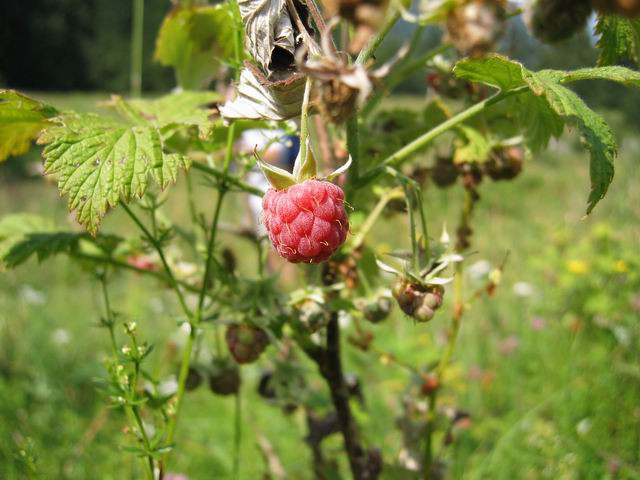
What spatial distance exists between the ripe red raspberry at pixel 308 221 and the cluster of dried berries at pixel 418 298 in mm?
210

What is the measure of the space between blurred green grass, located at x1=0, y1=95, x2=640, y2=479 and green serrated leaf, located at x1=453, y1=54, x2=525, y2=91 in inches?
29.8

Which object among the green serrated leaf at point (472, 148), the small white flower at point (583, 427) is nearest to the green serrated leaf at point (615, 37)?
the green serrated leaf at point (472, 148)

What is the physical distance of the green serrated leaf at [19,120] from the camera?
983 mm

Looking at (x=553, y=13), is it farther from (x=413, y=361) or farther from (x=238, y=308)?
(x=413, y=361)

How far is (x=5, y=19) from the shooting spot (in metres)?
33.3

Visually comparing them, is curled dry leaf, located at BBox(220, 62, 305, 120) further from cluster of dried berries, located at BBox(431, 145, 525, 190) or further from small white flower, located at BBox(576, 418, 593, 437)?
small white flower, located at BBox(576, 418, 593, 437)

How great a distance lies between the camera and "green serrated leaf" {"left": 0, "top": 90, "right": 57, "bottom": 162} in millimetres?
983

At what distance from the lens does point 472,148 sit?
4.13 feet

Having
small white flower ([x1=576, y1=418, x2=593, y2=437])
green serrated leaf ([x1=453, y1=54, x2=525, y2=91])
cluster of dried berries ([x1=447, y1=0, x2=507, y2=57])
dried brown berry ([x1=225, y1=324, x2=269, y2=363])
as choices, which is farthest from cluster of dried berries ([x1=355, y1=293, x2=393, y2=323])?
small white flower ([x1=576, y1=418, x2=593, y2=437])

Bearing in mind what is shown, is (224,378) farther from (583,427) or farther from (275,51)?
(583,427)

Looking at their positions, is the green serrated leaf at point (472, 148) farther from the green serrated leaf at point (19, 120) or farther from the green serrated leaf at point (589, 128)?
the green serrated leaf at point (19, 120)

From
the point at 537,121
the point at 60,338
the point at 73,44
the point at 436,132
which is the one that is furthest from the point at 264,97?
the point at 73,44

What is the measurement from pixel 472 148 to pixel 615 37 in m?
0.34

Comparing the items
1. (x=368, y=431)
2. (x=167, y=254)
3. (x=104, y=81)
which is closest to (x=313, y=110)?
(x=167, y=254)
